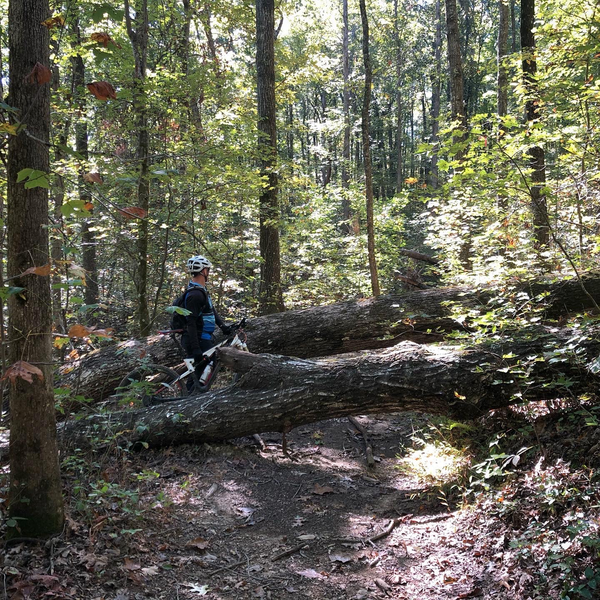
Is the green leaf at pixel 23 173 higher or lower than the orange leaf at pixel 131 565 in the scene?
higher

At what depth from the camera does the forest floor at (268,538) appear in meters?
3.01

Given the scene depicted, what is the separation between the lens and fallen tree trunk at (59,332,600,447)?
4.36 metres

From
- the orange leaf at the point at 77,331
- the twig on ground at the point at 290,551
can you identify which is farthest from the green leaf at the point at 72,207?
the twig on ground at the point at 290,551

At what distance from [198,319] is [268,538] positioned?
10.1 feet

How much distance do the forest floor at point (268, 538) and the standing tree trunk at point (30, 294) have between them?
391 mm

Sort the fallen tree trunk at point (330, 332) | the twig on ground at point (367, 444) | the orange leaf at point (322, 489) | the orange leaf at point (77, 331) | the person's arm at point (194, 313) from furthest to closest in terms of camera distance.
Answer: the fallen tree trunk at point (330, 332) → the person's arm at point (194, 313) → the twig on ground at point (367, 444) → the orange leaf at point (322, 489) → the orange leaf at point (77, 331)

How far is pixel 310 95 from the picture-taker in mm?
45344

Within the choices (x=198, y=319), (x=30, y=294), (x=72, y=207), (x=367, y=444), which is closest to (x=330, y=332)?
(x=367, y=444)

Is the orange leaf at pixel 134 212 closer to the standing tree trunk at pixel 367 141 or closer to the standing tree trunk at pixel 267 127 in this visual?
the standing tree trunk at pixel 267 127

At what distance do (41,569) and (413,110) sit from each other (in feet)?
172

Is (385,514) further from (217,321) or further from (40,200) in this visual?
(40,200)

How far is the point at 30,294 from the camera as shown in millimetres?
2807

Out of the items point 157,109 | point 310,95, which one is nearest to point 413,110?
point 310,95

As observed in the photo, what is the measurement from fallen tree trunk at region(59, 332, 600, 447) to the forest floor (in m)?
0.36
